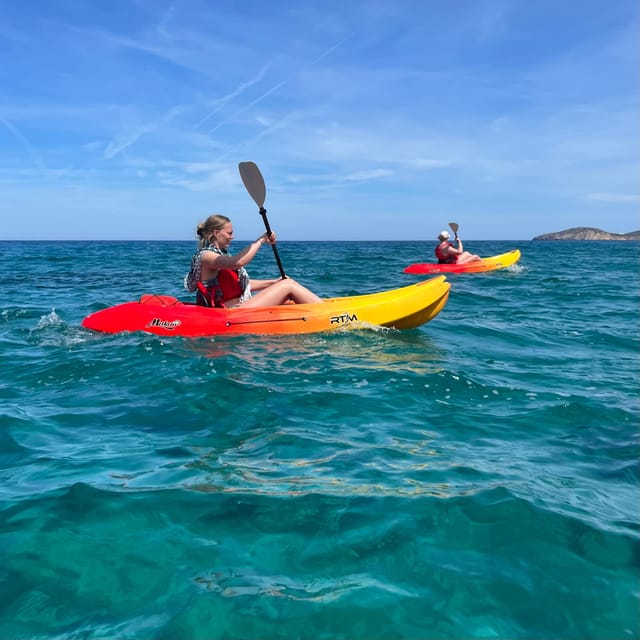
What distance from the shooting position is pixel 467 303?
449 inches

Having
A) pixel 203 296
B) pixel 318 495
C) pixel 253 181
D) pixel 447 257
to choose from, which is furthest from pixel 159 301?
pixel 447 257

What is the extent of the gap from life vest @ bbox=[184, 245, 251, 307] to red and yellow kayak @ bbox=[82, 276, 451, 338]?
0.21 m

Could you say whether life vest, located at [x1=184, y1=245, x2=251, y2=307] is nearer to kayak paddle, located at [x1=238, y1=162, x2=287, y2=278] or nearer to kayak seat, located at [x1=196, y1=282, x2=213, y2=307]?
kayak seat, located at [x1=196, y1=282, x2=213, y2=307]

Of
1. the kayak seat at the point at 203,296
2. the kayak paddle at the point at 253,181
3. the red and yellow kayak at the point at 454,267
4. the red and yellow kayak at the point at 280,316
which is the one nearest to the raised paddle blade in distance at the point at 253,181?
the kayak paddle at the point at 253,181

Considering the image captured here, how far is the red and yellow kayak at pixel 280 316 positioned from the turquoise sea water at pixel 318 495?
28.5 inches

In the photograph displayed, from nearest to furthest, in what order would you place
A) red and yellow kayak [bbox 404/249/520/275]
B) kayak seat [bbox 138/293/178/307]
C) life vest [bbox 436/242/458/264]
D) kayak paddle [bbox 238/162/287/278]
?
kayak seat [bbox 138/293/178/307]
kayak paddle [bbox 238/162/287/278]
red and yellow kayak [bbox 404/249/520/275]
life vest [bbox 436/242/458/264]

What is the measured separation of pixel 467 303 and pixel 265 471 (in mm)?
8833

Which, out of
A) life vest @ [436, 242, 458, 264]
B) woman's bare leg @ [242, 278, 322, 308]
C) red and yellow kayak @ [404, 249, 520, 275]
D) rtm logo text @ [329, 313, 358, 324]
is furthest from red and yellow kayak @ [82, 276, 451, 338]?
life vest @ [436, 242, 458, 264]

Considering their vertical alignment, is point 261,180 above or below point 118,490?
above

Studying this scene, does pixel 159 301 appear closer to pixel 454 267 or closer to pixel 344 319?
pixel 344 319

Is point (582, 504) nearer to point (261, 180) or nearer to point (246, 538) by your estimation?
point (246, 538)

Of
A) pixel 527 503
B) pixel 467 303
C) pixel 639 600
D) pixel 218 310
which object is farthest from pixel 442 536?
pixel 467 303

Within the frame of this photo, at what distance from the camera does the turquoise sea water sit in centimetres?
216

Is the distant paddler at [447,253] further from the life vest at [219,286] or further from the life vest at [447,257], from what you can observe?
the life vest at [219,286]
